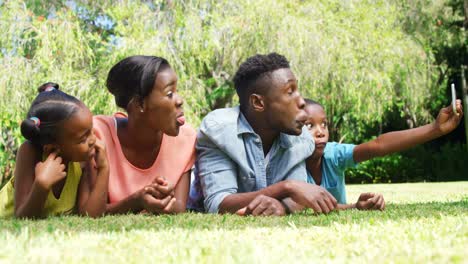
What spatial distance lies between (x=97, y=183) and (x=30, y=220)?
544 mm

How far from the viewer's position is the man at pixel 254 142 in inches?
170

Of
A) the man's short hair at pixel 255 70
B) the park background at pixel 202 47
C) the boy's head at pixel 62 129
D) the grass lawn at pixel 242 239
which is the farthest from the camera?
the park background at pixel 202 47

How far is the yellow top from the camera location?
4127mm

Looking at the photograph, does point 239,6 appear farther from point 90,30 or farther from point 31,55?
point 31,55

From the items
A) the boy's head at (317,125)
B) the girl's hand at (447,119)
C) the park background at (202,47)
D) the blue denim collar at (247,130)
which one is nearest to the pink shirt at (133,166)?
the blue denim collar at (247,130)

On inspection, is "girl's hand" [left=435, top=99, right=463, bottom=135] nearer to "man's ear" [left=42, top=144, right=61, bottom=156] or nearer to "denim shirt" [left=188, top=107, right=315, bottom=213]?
"denim shirt" [left=188, top=107, right=315, bottom=213]

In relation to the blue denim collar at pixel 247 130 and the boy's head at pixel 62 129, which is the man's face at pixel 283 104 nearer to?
the blue denim collar at pixel 247 130

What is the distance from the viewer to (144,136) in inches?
180

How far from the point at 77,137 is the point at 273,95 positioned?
1346 millimetres

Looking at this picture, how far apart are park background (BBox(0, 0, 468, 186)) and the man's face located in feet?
28.2

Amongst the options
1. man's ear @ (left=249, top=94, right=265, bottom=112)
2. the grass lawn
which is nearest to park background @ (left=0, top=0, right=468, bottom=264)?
the grass lawn

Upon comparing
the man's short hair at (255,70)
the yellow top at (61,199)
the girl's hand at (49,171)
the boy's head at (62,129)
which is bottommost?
the yellow top at (61,199)

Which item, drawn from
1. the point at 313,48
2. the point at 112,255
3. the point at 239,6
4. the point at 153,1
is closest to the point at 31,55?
the point at 153,1

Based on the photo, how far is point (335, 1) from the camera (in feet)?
52.2
